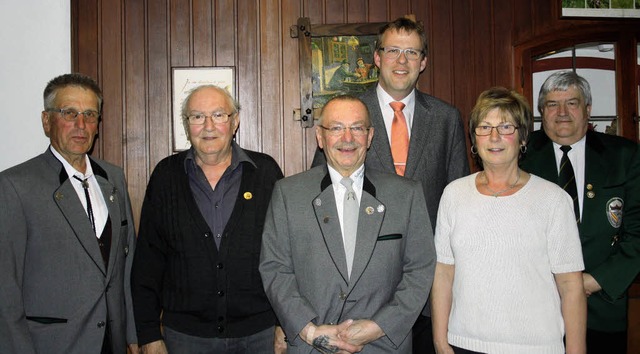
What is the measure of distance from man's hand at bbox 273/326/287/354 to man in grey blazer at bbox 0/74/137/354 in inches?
29.5

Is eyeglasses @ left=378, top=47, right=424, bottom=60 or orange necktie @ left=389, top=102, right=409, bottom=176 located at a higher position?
eyeglasses @ left=378, top=47, right=424, bottom=60

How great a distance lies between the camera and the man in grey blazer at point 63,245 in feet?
7.02

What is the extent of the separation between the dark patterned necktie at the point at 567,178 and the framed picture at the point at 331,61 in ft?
4.26

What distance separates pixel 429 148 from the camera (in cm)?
264

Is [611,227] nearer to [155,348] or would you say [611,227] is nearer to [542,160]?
[542,160]

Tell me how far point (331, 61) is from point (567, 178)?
1.62m

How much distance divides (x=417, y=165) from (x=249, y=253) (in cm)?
95

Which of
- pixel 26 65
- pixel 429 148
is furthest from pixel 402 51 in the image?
pixel 26 65

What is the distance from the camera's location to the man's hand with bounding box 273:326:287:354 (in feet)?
7.72

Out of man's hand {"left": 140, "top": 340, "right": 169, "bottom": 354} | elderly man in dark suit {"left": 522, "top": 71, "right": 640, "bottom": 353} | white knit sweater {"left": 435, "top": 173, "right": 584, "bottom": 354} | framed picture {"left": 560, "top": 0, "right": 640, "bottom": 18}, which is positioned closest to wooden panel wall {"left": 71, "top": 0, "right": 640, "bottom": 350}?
framed picture {"left": 560, "top": 0, "right": 640, "bottom": 18}

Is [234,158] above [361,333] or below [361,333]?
above

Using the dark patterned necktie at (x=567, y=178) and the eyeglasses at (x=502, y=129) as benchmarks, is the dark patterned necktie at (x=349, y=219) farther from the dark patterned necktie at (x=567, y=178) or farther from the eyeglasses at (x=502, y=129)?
the dark patterned necktie at (x=567, y=178)

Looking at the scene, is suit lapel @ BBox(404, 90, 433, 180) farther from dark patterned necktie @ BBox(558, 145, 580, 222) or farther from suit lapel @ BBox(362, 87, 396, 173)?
dark patterned necktie @ BBox(558, 145, 580, 222)

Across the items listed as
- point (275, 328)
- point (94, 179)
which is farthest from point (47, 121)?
point (275, 328)
